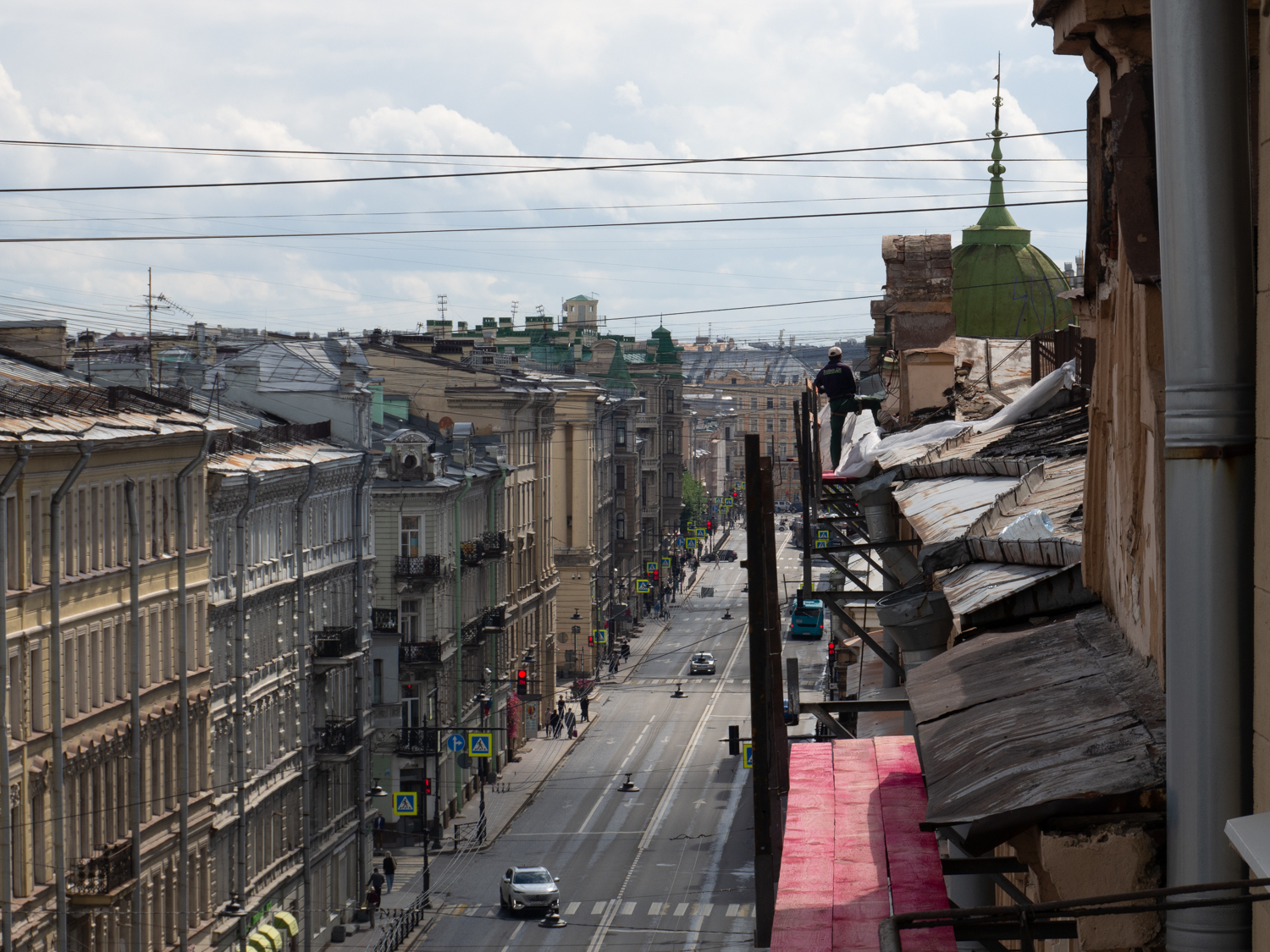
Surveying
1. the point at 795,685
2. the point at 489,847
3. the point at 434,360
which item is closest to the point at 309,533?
the point at 489,847

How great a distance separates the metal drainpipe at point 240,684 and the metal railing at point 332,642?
560 centimetres

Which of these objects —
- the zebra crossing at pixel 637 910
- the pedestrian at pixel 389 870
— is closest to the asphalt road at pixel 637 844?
the zebra crossing at pixel 637 910

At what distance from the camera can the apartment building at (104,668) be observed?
2644cm

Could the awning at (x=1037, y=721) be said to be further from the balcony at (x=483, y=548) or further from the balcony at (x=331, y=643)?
the balcony at (x=483, y=548)

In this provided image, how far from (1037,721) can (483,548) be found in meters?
56.0

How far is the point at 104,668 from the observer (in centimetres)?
2964

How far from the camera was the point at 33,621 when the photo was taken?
87.8 feet

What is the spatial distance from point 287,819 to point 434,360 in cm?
2917

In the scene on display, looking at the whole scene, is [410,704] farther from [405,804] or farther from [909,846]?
[909,846]

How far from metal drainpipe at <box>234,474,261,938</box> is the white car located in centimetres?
907

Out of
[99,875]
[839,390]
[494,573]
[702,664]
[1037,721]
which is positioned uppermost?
[839,390]

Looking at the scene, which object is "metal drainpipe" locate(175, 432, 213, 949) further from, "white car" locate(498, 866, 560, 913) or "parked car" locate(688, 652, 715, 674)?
"parked car" locate(688, 652, 715, 674)

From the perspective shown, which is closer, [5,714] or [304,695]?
[5,714]

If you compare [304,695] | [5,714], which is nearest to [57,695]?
[5,714]
